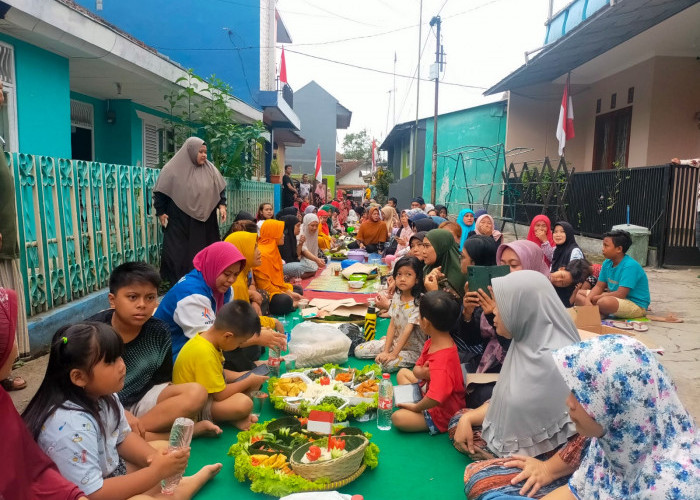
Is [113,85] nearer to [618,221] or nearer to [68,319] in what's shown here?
[68,319]

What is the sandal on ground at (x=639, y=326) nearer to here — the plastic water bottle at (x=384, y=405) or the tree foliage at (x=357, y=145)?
the plastic water bottle at (x=384, y=405)

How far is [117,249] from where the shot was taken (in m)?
5.51

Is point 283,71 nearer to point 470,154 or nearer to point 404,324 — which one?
point 470,154

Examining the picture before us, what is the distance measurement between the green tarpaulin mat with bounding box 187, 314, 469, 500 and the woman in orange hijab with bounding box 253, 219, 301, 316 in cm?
257

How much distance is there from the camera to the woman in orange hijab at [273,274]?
5.66m

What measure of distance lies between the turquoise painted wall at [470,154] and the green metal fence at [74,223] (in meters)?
11.0

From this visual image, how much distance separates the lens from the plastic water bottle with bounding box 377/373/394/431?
3.13 metres

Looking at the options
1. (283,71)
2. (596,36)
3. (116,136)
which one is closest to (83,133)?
(116,136)

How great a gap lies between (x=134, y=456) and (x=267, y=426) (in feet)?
2.96

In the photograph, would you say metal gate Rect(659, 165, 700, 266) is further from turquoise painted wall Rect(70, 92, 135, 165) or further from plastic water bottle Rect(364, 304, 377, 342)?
turquoise painted wall Rect(70, 92, 135, 165)

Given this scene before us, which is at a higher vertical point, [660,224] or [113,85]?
[113,85]

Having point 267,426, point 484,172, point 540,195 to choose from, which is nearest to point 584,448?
point 267,426

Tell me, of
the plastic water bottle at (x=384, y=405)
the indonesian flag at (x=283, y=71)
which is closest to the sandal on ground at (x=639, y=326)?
the plastic water bottle at (x=384, y=405)

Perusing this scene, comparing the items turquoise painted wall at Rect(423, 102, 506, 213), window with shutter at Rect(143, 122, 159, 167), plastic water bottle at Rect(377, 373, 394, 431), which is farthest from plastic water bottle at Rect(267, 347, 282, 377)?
turquoise painted wall at Rect(423, 102, 506, 213)
